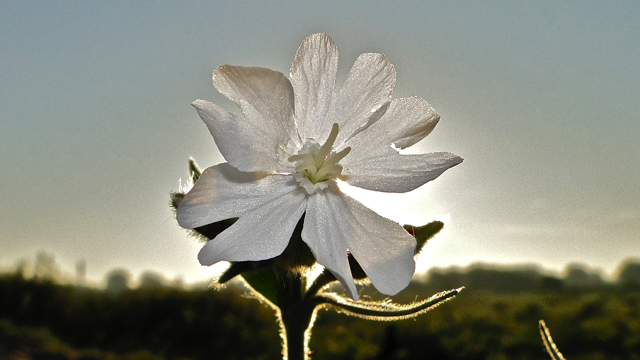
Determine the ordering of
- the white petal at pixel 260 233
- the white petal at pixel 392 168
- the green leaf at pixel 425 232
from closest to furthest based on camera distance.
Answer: the white petal at pixel 260 233, the white petal at pixel 392 168, the green leaf at pixel 425 232

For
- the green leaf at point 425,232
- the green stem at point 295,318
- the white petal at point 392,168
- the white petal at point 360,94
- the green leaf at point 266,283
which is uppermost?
Answer: the white petal at point 360,94

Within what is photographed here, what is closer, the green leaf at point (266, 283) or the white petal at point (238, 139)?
the white petal at point (238, 139)

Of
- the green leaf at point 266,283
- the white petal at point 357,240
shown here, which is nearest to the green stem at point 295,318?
the green leaf at point 266,283

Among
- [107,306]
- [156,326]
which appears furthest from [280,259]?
[107,306]

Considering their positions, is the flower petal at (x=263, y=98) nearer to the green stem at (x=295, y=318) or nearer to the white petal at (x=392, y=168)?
the white petal at (x=392, y=168)

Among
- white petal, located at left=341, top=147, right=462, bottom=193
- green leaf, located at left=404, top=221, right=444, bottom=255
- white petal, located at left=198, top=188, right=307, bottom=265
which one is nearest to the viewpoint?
white petal, located at left=198, top=188, right=307, bottom=265

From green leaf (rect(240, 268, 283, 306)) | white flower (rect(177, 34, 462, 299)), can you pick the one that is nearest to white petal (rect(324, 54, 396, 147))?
white flower (rect(177, 34, 462, 299))

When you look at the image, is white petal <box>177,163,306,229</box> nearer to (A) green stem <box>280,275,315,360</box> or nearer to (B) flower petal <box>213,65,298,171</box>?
(B) flower petal <box>213,65,298,171</box>

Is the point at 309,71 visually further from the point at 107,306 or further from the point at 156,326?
the point at 107,306
